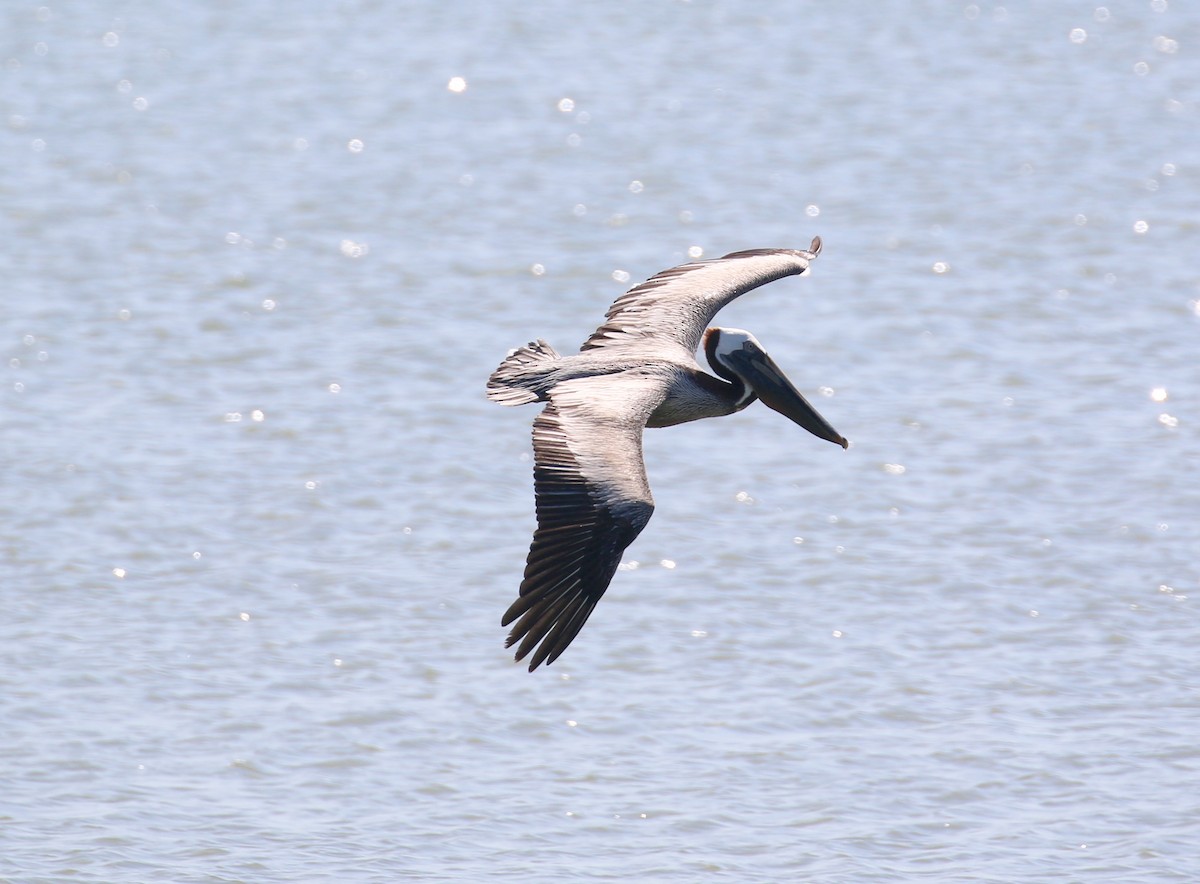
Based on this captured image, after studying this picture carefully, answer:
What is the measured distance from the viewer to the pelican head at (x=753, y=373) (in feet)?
27.0

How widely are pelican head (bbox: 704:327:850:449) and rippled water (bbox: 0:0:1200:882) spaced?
1.72m

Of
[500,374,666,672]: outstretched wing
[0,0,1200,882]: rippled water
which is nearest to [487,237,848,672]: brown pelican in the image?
[500,374,666,672]: outstretched wing

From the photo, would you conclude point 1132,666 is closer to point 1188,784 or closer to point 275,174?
point 1188,784

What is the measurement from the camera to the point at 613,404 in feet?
23.4

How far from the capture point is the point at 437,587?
1070 centimetres

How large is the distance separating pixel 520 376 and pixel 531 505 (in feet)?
13.4

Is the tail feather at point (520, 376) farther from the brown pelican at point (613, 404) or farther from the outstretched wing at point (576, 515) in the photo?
the outstretched wing at point (576, 515)

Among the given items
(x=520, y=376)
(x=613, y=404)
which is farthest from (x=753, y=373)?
(x=613, y=404)

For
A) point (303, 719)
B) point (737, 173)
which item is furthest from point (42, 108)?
point (303, 719)

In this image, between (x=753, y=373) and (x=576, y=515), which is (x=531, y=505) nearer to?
(x=753, y=373)

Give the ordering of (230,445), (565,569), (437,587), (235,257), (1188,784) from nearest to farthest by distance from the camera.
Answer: (565,569) → (1188,784) → (437,587) → (230,445) → (235,257)

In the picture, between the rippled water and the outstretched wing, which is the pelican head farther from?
the rippled water

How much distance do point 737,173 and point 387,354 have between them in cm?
609

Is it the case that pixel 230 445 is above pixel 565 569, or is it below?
below
